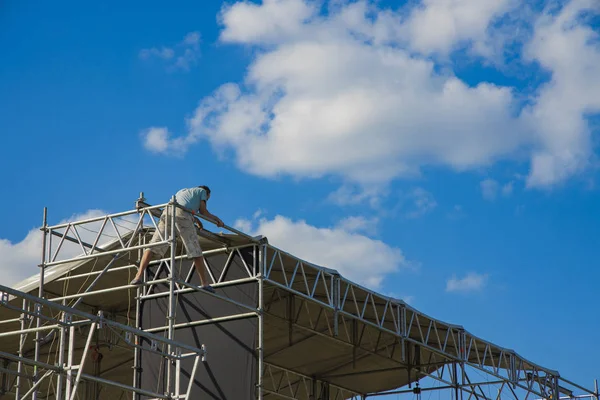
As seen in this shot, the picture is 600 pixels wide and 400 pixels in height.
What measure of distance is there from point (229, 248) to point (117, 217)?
229 cm

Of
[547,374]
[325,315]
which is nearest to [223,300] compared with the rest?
[325,315]

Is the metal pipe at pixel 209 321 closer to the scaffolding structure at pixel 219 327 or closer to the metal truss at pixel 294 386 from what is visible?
the scaffolding structure at pixel 219 327

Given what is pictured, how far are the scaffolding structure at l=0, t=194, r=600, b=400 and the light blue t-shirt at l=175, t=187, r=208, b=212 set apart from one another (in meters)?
0.26

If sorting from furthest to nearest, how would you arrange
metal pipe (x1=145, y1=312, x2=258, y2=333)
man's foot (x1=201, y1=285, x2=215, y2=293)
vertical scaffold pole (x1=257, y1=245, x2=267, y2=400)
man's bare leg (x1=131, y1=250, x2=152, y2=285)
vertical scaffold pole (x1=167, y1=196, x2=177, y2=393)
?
metal pipe (x1=145, y1=312, x2=258, y2=333) < vertical scaffold pole (x1=257, y1=245, x2=267, y2=400) < man's foot (x1=201, y1=285, x2=215, y2=293) < man's bare leg (x1=131, y1=250, x2=152, y2=285) < vertical scaffold pole (x1=167, y1=196, x2=177, y2=393)

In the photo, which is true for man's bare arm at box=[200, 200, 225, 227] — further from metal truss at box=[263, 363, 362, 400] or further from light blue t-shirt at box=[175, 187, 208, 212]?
metal truss at box=[263, 363, 362, 400]

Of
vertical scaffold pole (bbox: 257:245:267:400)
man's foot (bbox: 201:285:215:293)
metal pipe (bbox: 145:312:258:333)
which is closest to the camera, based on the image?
man's foot (bbox: 201:285:215:293)

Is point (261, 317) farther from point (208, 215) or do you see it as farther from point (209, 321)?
point (208, 215)

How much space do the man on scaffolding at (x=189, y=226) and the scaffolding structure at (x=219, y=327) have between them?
180 millimetres

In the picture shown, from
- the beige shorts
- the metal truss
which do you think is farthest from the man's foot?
the metal truss

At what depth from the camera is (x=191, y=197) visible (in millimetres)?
19125

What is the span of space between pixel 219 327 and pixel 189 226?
229 cm

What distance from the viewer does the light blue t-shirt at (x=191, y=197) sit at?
19031 millimetres

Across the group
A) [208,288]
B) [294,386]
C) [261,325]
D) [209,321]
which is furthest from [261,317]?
[294,386]

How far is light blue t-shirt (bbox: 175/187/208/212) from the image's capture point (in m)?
19.0
